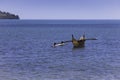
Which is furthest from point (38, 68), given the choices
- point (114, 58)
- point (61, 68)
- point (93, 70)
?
point (114, 58)

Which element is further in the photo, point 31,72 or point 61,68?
point 61,68

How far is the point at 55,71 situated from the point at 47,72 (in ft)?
3.10

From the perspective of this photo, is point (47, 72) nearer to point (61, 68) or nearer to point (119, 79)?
point (61, 68)

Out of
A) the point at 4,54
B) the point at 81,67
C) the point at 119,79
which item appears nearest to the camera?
the point at 119,79

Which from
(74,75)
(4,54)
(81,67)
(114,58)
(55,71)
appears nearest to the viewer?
(74,75)

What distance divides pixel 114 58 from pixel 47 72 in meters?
14.0

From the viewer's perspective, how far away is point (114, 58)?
48781 millimetres

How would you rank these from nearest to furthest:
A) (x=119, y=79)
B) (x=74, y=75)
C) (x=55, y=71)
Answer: (x=119, y=79)
(x=74, y=75)
(x=55, y=71)

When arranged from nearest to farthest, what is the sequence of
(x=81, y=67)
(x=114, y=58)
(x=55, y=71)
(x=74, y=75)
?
(x=74, y=75), (x=55, y=71), (x=81, y=67), (x=114, y=58)

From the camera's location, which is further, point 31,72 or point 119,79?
point 31,72

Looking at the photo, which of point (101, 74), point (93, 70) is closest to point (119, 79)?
point (101, 74)

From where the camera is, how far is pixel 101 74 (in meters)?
36.1

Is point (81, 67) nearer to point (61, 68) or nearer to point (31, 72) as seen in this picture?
point (61, 68)

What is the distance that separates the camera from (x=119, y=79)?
33250 millimetres
